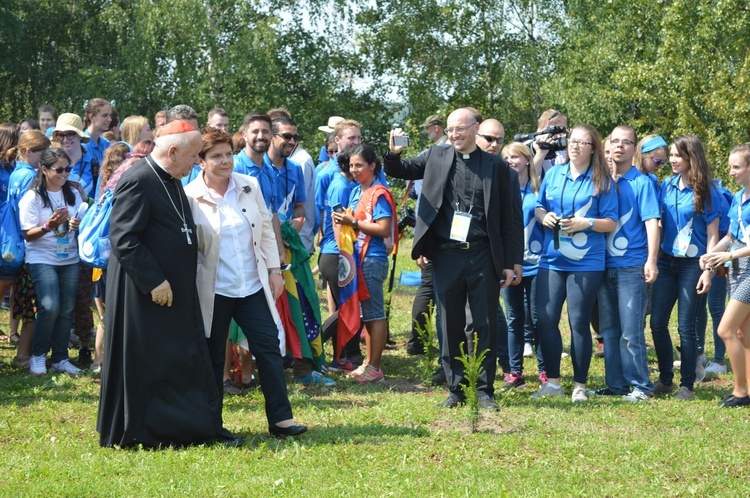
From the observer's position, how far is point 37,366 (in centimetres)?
866

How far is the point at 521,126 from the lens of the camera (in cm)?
3569

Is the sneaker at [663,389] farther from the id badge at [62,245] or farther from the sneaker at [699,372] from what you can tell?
the id badge at [62,245]

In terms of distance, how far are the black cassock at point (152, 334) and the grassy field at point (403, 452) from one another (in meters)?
0.17

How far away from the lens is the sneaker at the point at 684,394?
7836 millimetres

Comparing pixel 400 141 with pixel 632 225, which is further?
pixel 632 225

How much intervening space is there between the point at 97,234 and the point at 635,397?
4477 mm

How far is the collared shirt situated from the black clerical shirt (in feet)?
4.94

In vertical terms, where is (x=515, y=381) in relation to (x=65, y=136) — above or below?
below

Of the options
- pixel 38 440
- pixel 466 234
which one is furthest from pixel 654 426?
pixel 38 440

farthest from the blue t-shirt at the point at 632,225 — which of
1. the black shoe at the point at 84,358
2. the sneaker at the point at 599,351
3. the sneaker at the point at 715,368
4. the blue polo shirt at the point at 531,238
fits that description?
the black shoe at the point at 84,358

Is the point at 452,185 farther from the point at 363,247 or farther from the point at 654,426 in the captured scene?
the point at 654,426

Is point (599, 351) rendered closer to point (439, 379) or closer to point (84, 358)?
point (439, 379)

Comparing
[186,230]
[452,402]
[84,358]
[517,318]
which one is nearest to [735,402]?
[517,318]

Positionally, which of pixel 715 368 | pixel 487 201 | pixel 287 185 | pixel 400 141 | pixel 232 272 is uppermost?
pixel 400 141
